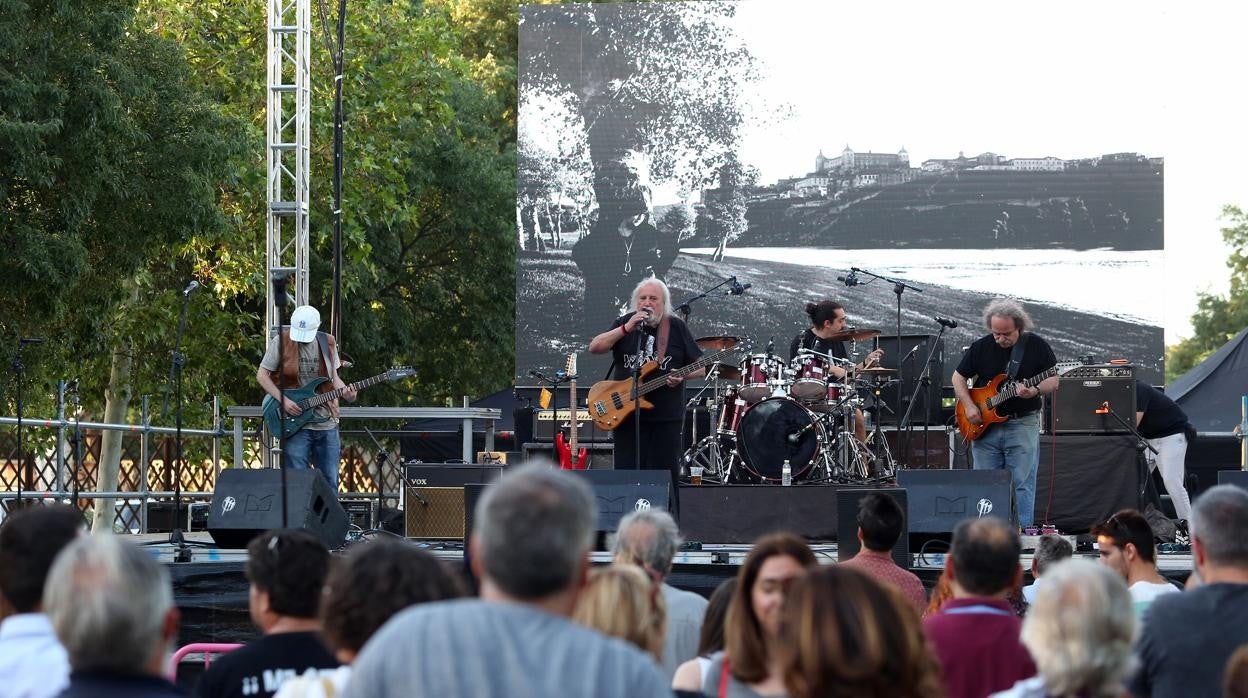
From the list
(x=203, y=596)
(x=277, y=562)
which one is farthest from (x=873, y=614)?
(x=203, y=596)

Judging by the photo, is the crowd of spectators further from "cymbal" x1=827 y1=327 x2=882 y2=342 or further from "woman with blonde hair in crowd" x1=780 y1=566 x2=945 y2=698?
"cymbal" x1=827 y1=327 x2=882 y2=342

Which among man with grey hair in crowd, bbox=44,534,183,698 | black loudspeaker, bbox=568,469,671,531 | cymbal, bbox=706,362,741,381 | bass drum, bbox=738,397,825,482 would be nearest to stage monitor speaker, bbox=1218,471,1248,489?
black loudspeaker, bbox=568,469,671,531

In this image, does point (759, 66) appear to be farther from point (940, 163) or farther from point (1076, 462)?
point (1076, 462)

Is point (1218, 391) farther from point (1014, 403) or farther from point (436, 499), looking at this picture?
point (436, 499)

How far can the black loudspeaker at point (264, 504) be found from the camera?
32.1 feet

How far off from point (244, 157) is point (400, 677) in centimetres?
1544

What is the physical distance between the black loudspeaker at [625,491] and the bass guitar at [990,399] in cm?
246

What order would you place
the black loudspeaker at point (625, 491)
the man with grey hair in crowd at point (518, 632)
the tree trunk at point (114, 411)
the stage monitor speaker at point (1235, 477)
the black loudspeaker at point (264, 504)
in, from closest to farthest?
the man with grey hair in crowd at point (518, 632)
the stage monitor speaker at point (1235, 477)
the black loudspeaker at point (625, 491)
the black loudspeaker at point (264, 504)
the tree trunk at point (114, 411)

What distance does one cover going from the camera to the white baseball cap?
35.9 feet

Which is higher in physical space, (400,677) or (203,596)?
(400,677)

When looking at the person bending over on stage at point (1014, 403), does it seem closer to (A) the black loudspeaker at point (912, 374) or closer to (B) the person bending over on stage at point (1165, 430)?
(B) the person bending over on stage at point (1165, 430)

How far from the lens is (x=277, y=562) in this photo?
407 cm

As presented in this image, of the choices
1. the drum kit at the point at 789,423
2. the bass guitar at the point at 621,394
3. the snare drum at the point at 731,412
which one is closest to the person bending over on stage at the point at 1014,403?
the drum kit at the point at 789,423

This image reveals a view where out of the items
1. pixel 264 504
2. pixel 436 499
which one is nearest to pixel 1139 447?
pixel 436 499
